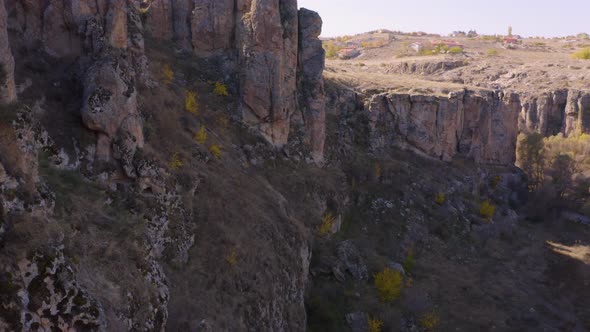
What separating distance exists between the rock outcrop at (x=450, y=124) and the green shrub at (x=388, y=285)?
12.8 metres

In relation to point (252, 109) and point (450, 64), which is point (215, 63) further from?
point (450, 64)

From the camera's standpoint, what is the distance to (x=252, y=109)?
24.5 meters

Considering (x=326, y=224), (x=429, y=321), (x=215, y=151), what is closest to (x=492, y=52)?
(x=326, y=224)

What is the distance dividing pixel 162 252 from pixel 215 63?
1481 cm

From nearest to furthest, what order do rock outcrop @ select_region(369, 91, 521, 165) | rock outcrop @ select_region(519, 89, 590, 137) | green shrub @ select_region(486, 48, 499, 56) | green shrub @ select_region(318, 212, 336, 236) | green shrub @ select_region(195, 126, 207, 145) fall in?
1. green shrub @ select_region(195, 126, 207, 145)
2. green shrub @ select_region(318, 212, 336, 236)
3. rock outcrop @ select_region(369, 91, 521, 165)
4. rock outcrop @ select_region(519, 89, 590, 137)
5. green shrub @ select_region(486, 48, 499, 56)

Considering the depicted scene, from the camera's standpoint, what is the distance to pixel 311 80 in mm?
27594

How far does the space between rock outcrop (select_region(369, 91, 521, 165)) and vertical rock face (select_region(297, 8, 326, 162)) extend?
7221 mm

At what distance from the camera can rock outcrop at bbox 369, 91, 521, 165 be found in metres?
35.3

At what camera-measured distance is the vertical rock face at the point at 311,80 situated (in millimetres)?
27155

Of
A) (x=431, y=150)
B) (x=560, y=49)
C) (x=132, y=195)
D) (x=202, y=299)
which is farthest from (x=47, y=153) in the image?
(x=560, y=49)

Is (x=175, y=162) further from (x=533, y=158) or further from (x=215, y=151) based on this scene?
(x=533, y=158)

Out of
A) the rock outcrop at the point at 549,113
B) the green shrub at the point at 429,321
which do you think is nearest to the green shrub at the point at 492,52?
the rock outcrop at the point at 549,113

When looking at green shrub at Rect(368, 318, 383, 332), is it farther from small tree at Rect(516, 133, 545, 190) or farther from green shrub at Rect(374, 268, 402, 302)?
small tree at Rect(516, 133, 545, 190)

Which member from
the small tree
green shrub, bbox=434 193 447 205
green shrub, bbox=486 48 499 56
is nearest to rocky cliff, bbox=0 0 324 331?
green shrub, bbox=434 193 447 205
